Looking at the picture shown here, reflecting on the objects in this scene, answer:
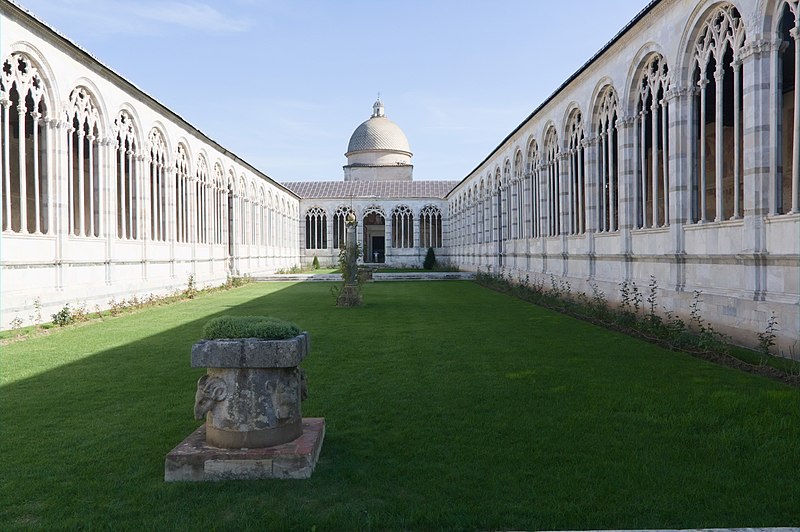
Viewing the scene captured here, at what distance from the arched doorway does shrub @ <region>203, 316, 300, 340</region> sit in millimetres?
47733

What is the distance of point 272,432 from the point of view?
4.42 metres

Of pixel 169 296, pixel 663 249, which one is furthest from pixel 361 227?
pixel 663 249

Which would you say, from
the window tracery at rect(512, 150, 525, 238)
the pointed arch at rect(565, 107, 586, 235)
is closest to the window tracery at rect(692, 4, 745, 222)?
the pointed arch at rect(565, 107, 586, 235)

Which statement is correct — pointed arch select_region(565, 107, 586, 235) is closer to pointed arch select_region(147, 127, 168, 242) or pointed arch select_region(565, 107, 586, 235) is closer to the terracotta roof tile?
pointed arch select_region(147, 127, 168, 242)

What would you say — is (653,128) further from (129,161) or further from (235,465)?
(129,161)

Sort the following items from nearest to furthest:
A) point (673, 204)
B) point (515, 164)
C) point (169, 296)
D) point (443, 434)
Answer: point (443, 434) < point (673, 204) < point (169, 296) < point (515, 164)

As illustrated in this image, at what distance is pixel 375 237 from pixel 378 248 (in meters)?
1.11

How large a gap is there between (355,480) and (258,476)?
2.34 feet

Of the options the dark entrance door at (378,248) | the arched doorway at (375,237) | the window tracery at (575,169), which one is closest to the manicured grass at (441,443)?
the window tracery at (575,169)

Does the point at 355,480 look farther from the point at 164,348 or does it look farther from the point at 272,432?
the point at 164,348

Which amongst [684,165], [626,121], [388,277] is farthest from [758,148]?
[388,277]

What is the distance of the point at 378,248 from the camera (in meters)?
54.8

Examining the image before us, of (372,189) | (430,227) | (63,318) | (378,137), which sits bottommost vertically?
(63,318)

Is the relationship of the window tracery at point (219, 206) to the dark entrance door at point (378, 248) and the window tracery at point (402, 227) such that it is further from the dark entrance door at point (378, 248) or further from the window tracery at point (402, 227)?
the dark entrance door at point (378, 248)
